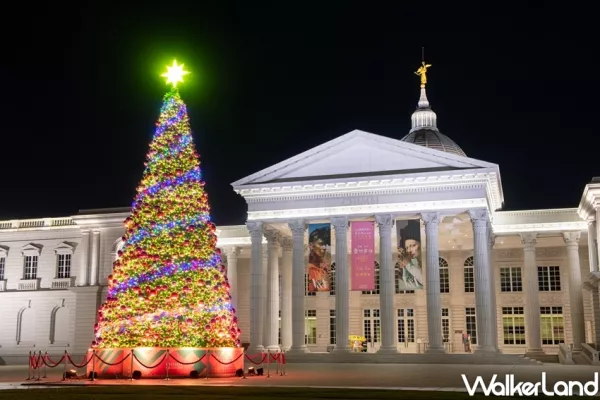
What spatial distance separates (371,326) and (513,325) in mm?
10495

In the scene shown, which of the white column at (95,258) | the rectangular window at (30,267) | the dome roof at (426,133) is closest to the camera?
the white column at (95,258)

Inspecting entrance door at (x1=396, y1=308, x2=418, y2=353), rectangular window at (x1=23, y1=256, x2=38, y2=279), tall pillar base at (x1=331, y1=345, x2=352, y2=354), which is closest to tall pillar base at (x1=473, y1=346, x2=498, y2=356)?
tall pillar base at (x1=331, y1=345, x2=352, y2=354)

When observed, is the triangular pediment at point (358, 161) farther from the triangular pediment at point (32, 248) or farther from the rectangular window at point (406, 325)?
the triangular pediment at point (32, 248)

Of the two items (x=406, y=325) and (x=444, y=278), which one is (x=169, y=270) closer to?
(x=406, y=325)

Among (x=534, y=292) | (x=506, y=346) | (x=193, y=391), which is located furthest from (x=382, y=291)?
(x=193, y=391)

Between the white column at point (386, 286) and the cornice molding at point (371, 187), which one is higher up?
the cornice molding at point (371, 187)

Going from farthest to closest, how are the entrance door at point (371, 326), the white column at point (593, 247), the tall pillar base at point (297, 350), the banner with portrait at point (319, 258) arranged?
the entrance door at point (371, 326)
the white column at point (593, 247)
the tall pillar base at point (297, 350)
the banner with portrait at point (319, 258)

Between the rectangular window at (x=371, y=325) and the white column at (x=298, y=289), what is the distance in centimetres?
1286

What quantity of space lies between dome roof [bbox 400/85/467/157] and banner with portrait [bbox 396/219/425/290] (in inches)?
829

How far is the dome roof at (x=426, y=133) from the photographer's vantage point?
6117cm

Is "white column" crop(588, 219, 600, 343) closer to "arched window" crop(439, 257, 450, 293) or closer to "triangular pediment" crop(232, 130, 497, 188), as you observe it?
"triangular pediment" crop(232, 130, 497, 188)

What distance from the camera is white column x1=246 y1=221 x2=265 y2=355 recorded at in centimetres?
4394

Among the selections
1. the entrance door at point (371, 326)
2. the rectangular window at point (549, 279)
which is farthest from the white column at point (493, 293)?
the entrance door at point (371, 326)

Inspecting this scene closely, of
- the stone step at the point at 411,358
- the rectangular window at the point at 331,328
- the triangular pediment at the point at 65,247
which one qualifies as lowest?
the stone step at the point at 411,358
